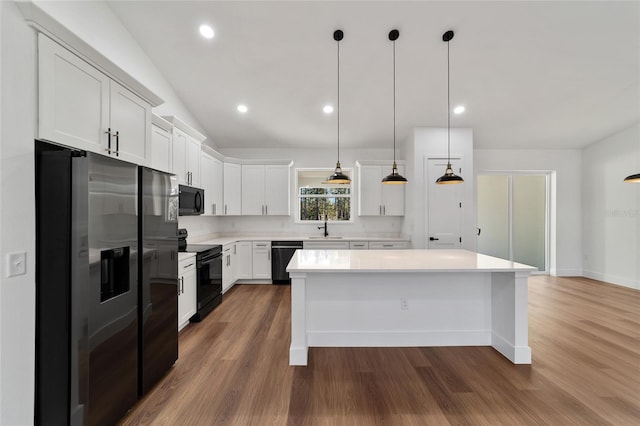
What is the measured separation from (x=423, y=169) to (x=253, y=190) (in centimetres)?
323

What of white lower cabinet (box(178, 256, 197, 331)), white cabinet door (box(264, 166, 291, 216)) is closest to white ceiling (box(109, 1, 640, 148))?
white cabinet door (box(264, 166, 291, 216))

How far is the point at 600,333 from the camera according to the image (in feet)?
10.1

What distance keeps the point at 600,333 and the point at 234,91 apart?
5492 millimetres

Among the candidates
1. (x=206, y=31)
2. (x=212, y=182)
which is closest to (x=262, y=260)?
(x=212, y=182)

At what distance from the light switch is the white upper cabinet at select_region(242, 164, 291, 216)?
13.1 ft

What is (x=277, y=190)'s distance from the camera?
5512 millimetres

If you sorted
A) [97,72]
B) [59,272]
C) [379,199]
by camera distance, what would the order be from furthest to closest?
1. [379,199]
2. [97,72]
3. [59,272]

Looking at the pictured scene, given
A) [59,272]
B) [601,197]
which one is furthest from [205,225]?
[601,197]

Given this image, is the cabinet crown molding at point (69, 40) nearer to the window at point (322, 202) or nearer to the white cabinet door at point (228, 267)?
the white cabinet door at point (228, 267)

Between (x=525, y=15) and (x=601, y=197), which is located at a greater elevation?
(x=525, y=15)

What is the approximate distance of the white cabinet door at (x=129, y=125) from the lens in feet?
6.95

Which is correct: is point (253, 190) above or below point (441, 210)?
above

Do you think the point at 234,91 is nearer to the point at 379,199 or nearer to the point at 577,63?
the point at 379,199

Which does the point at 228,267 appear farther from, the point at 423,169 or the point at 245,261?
the point at 423,169
